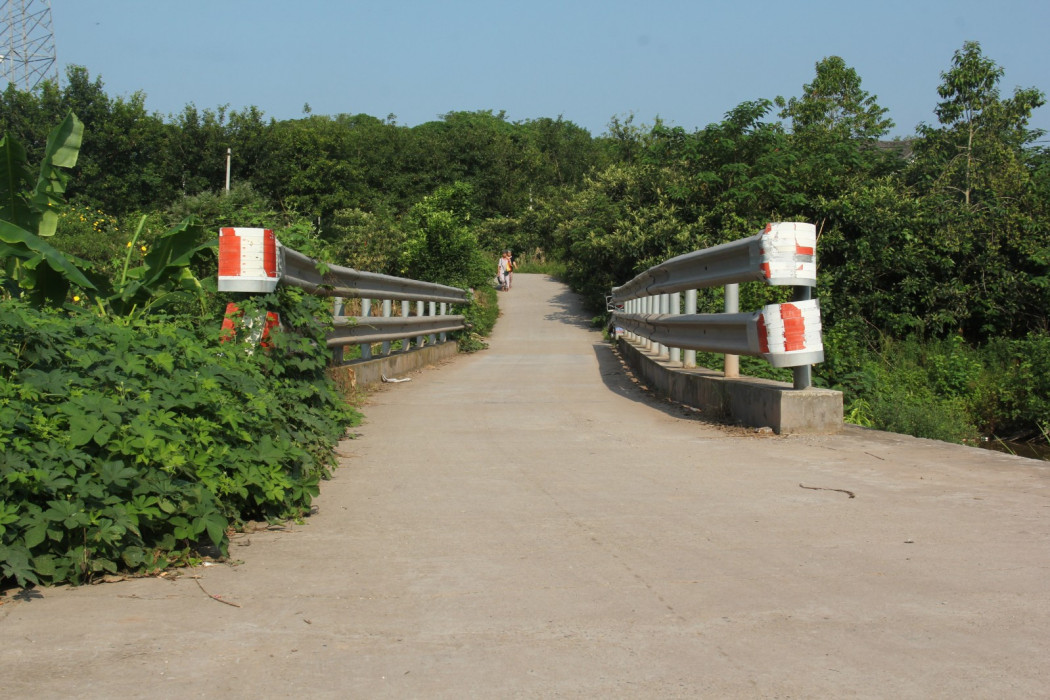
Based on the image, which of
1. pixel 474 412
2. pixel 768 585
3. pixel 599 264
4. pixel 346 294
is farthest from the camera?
pixel 599 264

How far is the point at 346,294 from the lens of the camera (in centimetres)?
912

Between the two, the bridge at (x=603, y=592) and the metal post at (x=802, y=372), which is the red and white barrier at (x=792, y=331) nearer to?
the metal post at (x=802, y=372)

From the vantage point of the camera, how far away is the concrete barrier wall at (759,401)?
6.67 meters

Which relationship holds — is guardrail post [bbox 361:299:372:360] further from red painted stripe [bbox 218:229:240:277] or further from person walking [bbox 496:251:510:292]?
person walking [bbox 496:251:510:292]

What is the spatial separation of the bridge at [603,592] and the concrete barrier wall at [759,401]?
1.79 ft

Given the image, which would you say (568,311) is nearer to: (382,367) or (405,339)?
(405,339)

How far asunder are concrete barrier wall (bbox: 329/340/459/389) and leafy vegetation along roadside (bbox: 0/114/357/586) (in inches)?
128

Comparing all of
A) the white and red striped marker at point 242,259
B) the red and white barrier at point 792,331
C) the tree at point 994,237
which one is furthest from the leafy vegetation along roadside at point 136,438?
the tree at point 994,237

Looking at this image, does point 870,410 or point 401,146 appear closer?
point 870,410

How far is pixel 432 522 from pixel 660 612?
4.97 ft

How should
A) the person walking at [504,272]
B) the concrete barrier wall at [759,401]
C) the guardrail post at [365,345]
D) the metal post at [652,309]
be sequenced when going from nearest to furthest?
the concrete barrier wall at [759,401] < the guardrail post at [365,345] < the metal post at [652,309] < the person walking at [504,272]

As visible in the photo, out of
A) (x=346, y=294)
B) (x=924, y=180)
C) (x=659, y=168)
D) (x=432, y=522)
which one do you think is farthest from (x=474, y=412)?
(x=924, y=180)

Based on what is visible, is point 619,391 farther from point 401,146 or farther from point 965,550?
point 401,146

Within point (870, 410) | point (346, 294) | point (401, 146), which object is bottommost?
point (870, 410)
